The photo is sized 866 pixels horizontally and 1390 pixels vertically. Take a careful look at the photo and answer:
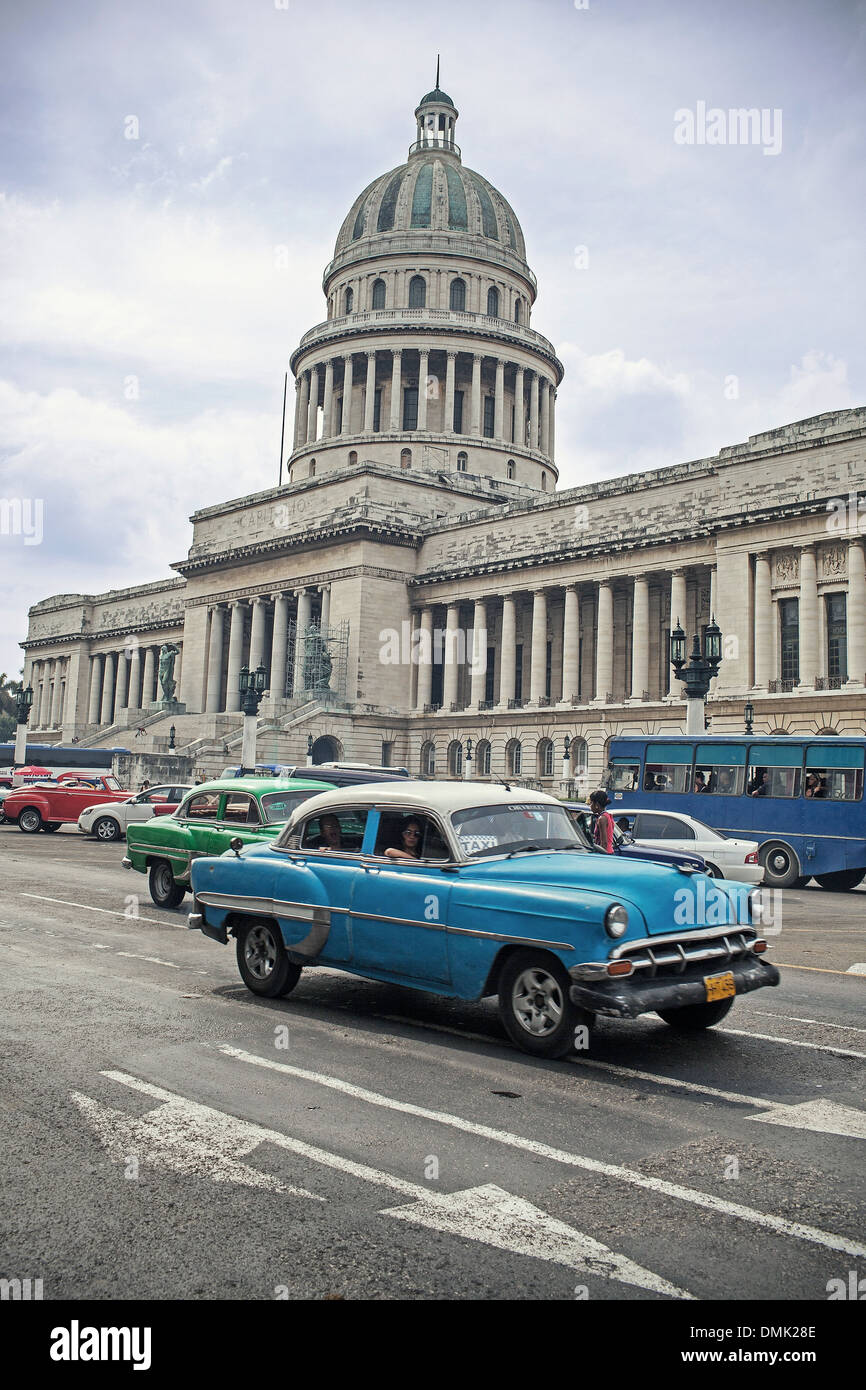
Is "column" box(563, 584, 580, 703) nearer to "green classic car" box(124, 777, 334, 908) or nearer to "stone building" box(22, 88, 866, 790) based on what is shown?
"stone building" box(22, 88, 866, 790)

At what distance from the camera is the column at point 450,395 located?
2889 inches

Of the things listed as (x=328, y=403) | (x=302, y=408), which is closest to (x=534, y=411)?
(x=328, y=403)

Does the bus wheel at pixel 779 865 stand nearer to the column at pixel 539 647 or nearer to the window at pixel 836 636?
the window at pixel 836 636

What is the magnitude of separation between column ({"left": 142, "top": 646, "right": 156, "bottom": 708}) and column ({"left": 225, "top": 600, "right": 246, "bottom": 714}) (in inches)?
704

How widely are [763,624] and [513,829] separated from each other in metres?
37.8

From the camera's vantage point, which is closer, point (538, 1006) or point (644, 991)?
point (644, 991)

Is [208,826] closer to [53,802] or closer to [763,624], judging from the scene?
[53,802]

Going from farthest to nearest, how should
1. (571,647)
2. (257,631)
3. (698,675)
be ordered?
(257,631), (571,647), (698,675)

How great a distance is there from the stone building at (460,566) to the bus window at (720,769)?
693 inches

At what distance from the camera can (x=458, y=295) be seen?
251ft

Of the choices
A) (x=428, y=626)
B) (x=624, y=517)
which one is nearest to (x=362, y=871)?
(x=624, y=517)

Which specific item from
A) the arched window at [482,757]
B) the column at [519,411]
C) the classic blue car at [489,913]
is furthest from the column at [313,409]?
the classic blue car at [489,913]
